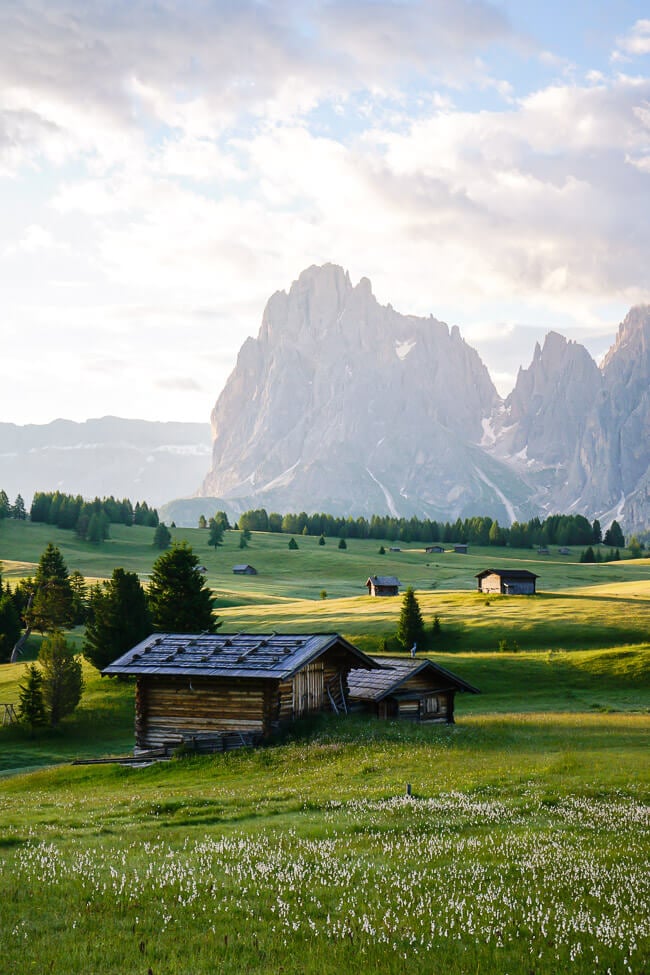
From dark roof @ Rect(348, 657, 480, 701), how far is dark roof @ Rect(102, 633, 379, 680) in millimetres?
2271

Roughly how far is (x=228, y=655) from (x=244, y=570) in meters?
118

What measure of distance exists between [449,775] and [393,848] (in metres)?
10.6

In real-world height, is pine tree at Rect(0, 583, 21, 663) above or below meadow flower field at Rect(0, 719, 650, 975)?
below

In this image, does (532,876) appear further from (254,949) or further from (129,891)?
(129,891)

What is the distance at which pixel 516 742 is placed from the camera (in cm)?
3228

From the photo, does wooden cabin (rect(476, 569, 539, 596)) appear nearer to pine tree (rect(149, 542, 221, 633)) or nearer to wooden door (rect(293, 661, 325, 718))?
pine tree (rect(149, 542, 221, 633))

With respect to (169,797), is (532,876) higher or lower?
higher

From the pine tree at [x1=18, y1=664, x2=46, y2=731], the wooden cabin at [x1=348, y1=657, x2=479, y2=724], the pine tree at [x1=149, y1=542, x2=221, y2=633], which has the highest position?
the pine tree at [x1=149, y1=542, x2=221, y2=633]

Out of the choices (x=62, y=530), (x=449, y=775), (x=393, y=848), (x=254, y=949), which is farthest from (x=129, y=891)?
(x=62, y=530)

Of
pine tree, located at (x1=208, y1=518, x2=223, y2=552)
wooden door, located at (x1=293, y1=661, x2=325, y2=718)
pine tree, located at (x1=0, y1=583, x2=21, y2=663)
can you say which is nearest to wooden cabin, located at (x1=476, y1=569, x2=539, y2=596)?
pine tree, located at (x1=0, y1=583, x2=21, y2=663)

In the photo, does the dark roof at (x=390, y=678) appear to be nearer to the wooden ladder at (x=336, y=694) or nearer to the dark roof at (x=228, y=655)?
the wooden ladder at (x=336, y=694)

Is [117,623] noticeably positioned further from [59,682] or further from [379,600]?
[379,600]

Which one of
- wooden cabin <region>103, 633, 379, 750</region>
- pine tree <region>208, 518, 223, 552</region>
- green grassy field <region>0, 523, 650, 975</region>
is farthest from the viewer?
pine tree <region>208, 518, 223, 552</region>

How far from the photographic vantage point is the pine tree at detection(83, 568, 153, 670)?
204ft
